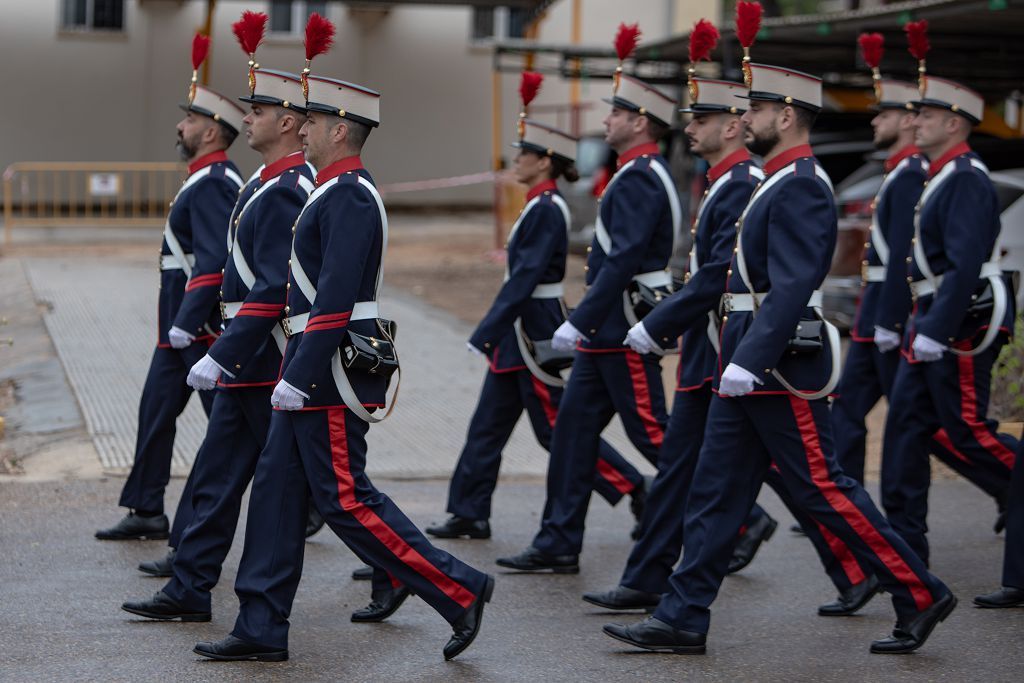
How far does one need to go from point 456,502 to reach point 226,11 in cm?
2454

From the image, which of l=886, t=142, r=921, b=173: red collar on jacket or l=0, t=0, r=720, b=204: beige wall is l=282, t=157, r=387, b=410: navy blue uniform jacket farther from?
l=0, t=0, r=720, b=204: beige wall

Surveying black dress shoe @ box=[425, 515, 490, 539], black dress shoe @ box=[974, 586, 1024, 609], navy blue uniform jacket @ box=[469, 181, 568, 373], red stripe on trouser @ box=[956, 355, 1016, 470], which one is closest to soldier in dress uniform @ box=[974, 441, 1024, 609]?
black dress shoe @ box=[974, 586, 1024, 609]

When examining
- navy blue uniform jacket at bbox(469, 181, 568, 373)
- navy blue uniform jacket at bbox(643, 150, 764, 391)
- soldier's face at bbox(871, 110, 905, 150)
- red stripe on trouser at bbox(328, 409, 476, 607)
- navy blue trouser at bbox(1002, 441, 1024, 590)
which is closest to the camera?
red stripe on trouser at bbox(328, 409, 476, 607)

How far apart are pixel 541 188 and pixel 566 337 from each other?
0.90 m

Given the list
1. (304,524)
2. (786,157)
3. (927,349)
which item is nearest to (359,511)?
(304,524)

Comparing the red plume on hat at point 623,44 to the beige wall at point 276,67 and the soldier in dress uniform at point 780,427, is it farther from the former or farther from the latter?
the beige wall at point 276,67

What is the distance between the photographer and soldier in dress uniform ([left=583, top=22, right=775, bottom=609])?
19.4 ft

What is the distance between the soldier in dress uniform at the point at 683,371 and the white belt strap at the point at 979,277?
954mm

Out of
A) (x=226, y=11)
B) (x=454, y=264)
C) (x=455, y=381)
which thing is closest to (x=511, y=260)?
(x=455, y=381)

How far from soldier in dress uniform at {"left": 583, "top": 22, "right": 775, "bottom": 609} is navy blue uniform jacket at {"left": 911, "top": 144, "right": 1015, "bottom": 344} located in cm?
92

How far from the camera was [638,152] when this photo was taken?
262 inches

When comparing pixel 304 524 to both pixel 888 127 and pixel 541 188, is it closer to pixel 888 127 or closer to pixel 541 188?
pixel 541 188

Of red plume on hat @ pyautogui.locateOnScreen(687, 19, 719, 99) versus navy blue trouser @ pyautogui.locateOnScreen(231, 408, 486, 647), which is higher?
red plume on hat @ pyautogui.locateOnScreen(687, 19, 719, 99)

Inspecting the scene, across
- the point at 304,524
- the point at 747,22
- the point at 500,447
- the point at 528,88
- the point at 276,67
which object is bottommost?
the point at 500,447
